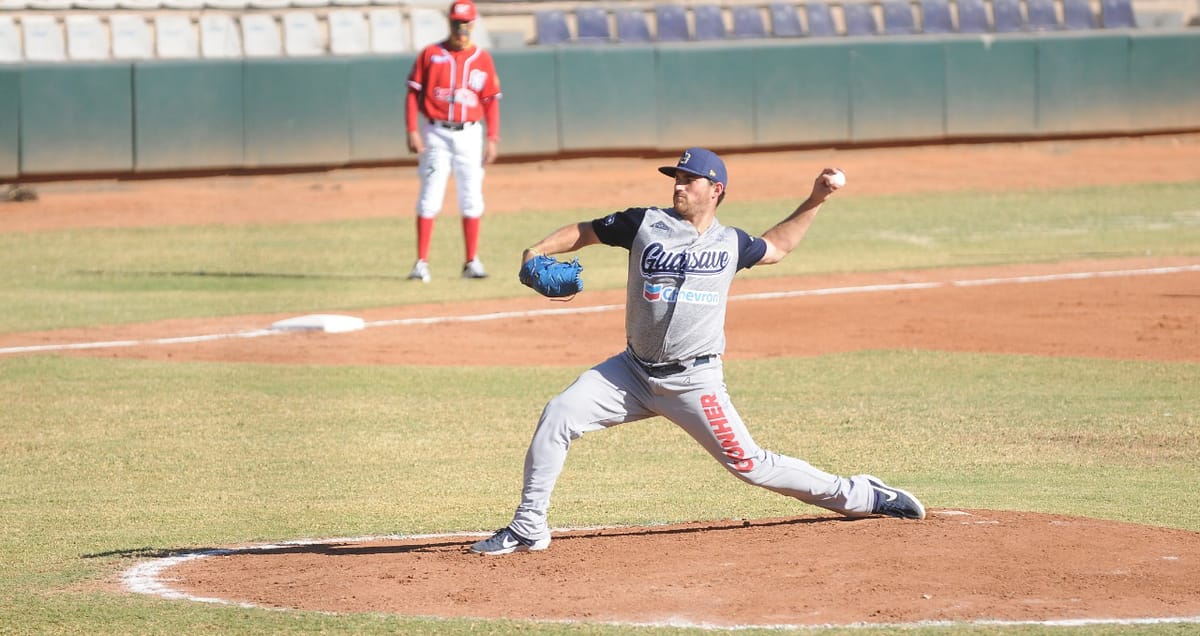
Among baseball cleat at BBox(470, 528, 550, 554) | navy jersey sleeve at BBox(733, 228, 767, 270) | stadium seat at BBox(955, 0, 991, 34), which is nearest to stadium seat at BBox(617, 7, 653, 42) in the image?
stadium seat at BBox(955, 0, 991, 34)

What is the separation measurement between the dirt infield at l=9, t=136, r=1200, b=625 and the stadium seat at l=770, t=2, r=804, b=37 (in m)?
2.24

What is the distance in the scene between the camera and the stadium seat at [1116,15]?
27.5 metres

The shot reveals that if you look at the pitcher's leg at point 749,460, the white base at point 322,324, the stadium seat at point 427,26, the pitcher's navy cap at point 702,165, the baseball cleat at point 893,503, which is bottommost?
the baseball cleat at point 893,503

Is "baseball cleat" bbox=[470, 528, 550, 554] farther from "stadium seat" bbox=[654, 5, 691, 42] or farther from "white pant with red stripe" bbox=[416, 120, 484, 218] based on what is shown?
"stadium seat" bbox=[654, 5, 691, 42]

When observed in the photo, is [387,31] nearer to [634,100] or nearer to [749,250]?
[634,100]

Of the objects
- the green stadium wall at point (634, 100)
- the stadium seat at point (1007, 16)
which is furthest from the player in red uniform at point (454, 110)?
the stadium seat at point (1007, 16)

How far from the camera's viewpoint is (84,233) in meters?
19.4

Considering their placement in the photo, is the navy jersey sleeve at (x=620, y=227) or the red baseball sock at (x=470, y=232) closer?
the navy jersey sleeve at (x=620, y=227)

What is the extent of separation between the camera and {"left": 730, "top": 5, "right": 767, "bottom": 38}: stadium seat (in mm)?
25516

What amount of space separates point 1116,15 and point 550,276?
2390cm

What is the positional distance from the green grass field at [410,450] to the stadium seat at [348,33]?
912 centimetres

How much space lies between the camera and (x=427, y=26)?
24.6 metres

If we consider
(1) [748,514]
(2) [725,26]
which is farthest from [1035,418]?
(2) [725,26]

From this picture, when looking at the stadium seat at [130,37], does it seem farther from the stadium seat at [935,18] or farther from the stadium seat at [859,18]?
the stadium seat at [935,18]
